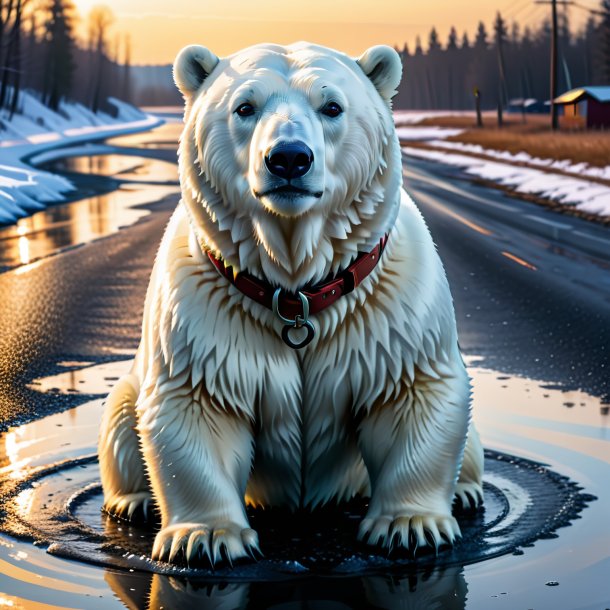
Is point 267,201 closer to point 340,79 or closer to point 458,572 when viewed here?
point 340,79

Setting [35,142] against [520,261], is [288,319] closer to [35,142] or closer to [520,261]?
[520,261]

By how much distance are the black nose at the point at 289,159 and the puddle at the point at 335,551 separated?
135 centimetres

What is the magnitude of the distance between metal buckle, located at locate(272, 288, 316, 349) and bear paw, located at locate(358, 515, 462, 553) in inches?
27.7

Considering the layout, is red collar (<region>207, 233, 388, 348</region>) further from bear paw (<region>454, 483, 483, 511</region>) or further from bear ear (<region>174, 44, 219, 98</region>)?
bear paw (<region>454, 483, 483, 511</region>)

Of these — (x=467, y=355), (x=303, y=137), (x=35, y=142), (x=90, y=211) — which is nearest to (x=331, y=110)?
(x=303, y=137)

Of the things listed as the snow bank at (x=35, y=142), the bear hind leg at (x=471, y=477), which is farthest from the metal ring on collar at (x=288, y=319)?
the snow bank at (x=35, y=142)

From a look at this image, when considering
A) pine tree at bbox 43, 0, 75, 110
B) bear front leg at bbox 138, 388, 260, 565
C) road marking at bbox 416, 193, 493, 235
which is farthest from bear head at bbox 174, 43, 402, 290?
pine tree at bbox 43, 0, 75, 110

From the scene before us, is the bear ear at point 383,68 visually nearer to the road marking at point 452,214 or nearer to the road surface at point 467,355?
the road surface at point 467,355

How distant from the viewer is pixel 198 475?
172 inches

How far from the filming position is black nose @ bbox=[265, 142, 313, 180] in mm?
3975

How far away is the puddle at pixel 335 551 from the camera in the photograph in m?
4.10

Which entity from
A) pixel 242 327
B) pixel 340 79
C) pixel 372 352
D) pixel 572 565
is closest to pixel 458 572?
pixel 572 565

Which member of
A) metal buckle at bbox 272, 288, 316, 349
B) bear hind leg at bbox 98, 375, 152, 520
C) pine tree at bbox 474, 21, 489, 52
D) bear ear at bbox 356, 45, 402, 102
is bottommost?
bear hind leg at bbox 98, 375, 152, 520

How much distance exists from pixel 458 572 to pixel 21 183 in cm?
2121
